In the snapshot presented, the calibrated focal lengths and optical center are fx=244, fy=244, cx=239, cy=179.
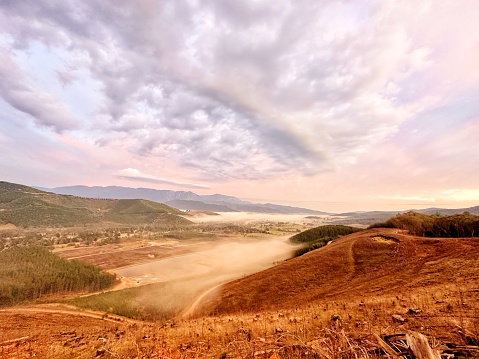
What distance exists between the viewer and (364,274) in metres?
32.4

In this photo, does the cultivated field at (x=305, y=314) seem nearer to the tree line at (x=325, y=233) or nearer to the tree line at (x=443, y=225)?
the tree line at (x=443, y=225)

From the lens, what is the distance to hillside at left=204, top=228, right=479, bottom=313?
2231cm

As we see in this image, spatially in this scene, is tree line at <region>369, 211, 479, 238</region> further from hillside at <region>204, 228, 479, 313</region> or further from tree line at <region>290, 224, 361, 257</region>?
tree line at <region>290, 224, 361, 257</region>

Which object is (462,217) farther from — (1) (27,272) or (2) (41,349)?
(1) (27,272)

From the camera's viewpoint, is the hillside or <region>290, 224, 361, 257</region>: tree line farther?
<region>290, 224, 361, 257</region>: tree line

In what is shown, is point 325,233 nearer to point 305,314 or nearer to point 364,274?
point 364,274

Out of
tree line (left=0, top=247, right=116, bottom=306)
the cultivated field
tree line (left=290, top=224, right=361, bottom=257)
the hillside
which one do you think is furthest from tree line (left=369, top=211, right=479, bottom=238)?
tree line (left=0, top=247, right=116, bottom=306)

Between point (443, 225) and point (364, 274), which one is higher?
point (443, 225)

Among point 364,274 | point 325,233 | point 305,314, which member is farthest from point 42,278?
point 325,233

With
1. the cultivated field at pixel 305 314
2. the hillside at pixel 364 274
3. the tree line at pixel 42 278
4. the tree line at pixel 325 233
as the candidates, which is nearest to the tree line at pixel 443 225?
the hillside at pixel 364 274

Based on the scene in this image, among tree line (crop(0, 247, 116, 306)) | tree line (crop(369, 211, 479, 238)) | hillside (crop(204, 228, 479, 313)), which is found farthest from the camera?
tree line (crop(0, 247, 116, 306))

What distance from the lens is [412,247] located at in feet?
119

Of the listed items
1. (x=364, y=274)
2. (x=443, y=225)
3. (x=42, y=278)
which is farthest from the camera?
(x=42, y=278)

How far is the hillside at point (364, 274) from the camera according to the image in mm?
22312
